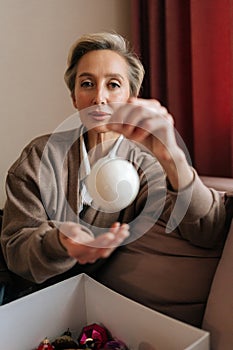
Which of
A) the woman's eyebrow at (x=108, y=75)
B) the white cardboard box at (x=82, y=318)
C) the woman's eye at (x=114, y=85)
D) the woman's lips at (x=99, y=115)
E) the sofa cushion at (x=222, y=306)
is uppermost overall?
the woman's eyebrow at (x=108, y=75)

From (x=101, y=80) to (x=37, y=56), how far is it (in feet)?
3.11

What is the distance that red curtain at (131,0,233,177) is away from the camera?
1602 millimetres

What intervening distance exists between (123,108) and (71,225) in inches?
8.3

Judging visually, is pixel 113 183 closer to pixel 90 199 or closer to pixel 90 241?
pixel 90 241

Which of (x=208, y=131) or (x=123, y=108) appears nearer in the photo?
(x=123, y=108)

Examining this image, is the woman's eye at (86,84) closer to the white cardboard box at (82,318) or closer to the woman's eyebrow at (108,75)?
the woman's eyebrow at (108,75)

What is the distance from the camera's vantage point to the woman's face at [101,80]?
99 centimetres

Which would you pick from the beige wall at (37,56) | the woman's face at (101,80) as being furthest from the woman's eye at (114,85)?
the beige wall at (37,56)

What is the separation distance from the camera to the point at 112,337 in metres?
0.98

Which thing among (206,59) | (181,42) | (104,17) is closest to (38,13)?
(104,17)

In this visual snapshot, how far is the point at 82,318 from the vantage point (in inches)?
41.4

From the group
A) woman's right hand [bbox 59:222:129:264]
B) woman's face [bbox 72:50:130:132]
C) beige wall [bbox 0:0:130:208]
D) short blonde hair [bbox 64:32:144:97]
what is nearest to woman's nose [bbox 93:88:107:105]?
woman's face [bbox 72:50:130:132]

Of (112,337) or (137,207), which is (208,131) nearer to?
(137,207)

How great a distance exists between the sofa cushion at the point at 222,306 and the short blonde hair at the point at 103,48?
425 millimetres
